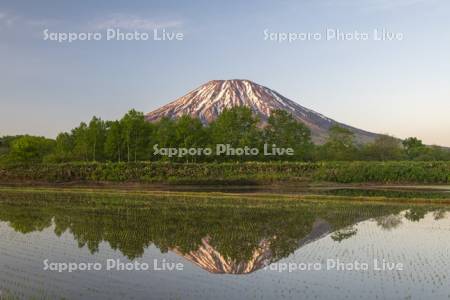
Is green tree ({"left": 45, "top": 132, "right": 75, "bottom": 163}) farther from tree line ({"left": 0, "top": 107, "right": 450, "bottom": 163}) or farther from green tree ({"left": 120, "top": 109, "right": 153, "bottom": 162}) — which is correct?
green tree ({"left": 120, "top": 109, "right": 153, "bottom": 162})

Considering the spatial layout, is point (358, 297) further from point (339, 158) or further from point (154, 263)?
point (339, 158)

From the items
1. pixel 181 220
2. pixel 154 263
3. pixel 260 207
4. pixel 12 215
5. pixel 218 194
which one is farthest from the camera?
pixel 218 194

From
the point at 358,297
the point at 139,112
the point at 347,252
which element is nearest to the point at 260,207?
the point at 347,252

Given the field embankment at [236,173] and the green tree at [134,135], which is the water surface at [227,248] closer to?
the field embankment at [236,173]

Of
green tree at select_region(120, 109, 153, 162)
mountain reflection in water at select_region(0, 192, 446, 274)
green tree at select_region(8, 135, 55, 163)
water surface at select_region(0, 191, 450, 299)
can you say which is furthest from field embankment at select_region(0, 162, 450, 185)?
water surface at select_region(0, 191, 450, 299)

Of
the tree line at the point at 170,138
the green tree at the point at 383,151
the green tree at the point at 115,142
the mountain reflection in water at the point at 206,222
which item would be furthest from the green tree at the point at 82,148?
the green tree at the point at 383,151

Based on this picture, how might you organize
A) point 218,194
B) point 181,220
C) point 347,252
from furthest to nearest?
point 218,194
point 181,220
point 347,252

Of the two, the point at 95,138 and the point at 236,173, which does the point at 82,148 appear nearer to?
the point at 95,138

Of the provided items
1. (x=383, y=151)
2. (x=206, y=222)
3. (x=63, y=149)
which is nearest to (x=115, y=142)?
(x=63, y=149)
